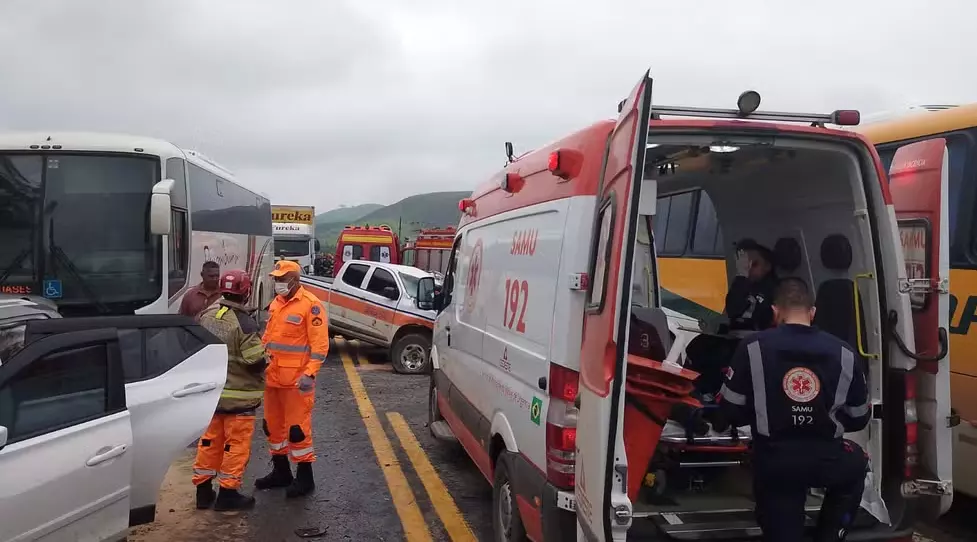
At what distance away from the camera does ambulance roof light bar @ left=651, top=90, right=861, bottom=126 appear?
3.39m

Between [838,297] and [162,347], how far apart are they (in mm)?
3872

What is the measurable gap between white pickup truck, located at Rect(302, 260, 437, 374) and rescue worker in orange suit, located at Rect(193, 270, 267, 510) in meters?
Result: 5.81

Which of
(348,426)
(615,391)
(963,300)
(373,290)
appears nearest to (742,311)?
(963,300)

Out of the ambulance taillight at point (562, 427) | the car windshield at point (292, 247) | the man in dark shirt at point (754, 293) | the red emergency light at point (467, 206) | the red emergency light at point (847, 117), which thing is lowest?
the ambulance taillight at point (562, 427)

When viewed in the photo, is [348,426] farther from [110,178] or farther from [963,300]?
[963,300]

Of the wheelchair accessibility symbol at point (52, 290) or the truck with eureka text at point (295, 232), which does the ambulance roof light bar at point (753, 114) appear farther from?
the truck with eureka text at point (295, 232)

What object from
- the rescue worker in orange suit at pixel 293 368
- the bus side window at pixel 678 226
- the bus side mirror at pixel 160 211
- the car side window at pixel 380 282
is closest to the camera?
the rescue worker in orange suit at pixel 293 368

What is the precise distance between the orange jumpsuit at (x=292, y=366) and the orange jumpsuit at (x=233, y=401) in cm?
26

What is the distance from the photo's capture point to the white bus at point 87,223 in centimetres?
771

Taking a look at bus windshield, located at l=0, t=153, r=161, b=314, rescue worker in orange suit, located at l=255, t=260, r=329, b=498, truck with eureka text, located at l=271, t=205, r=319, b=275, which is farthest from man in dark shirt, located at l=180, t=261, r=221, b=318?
truck with eureka text, located at l=271, t=205, r=319, b=275

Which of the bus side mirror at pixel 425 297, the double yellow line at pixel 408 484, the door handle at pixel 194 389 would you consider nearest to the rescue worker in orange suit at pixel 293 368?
the double yellow line at pixel 408 484

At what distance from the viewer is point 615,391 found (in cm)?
278

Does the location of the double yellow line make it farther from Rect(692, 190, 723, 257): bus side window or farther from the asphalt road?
Rect(692, 190, 723, 257): bus side window

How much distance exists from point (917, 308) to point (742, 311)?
169 centimetres
